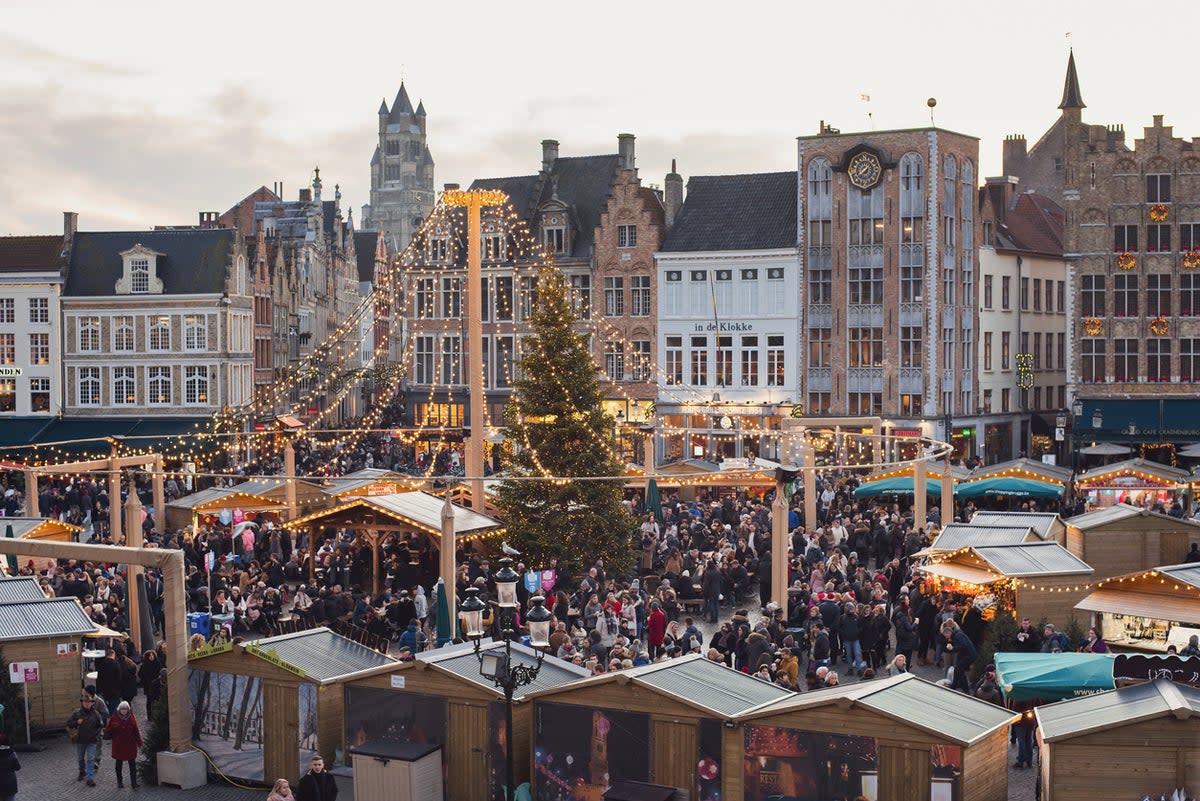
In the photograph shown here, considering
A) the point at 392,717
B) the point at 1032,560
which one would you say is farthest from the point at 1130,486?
the point at 392,717

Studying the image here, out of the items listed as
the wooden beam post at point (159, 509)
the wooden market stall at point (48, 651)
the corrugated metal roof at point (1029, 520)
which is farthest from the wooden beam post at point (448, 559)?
the wooden beam post at point (159, 509)

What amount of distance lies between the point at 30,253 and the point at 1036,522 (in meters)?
42.5

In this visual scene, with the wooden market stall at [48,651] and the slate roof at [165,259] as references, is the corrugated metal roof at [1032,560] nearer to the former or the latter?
the wooden market stall at [48,651]

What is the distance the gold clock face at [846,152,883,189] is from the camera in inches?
2090

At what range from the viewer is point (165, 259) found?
5784 centimetres

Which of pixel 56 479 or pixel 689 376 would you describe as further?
pixel 689 376

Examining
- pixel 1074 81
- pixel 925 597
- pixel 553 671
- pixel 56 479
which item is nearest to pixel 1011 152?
pixel 1074 81

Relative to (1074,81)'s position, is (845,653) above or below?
below

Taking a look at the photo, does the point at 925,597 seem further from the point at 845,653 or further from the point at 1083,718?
the point at 1083,718

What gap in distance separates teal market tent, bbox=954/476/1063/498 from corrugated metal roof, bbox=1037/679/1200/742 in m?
21.2

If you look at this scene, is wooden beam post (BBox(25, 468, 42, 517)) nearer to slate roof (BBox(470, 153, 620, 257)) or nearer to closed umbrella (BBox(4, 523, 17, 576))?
closed umbrella (BBox(4, 523, 17, 576))

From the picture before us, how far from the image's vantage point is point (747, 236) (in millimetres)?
55719

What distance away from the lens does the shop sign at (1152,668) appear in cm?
1770

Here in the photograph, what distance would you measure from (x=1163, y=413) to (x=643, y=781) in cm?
3932
